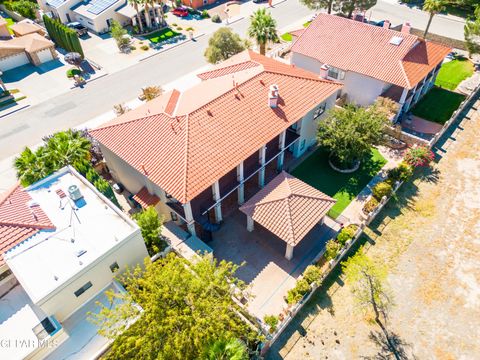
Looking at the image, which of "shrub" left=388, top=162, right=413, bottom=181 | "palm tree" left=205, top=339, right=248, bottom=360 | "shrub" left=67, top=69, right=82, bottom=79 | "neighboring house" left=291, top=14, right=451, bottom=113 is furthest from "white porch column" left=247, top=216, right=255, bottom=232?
"shrub" left=67, top=69, right=82, bottom=79

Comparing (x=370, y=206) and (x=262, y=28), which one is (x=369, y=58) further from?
(x=370, y=206)

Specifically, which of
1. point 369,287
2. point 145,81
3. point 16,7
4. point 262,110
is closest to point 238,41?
point 145,81

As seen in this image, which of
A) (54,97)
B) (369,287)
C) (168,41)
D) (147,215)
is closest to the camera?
(369,287)

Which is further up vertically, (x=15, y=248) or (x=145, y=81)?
(x=15, y=248)

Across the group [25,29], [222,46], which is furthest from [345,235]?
[25,29]

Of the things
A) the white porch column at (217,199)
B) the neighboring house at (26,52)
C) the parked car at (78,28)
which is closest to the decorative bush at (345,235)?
the white porch column at (217,199)

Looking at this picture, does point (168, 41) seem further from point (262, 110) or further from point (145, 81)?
point (262, 110)

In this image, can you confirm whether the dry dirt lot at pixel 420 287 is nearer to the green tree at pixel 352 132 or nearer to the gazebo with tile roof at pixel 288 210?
the gazebo with tile roof at pixel 288 210
